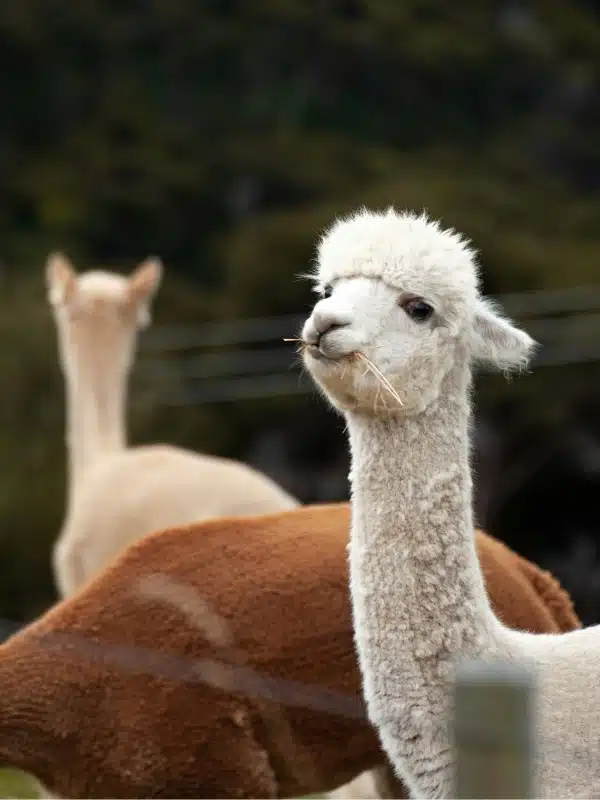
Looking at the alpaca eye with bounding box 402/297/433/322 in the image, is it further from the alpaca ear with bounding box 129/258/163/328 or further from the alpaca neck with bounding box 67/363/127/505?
the alpaca ear with bounding box 129/258/163/328

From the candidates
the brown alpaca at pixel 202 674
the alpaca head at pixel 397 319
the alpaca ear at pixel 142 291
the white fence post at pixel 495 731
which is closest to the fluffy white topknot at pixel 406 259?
the alpaca head at pixel 397 319

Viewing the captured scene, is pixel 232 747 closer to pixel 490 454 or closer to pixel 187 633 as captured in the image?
pixel 187 633

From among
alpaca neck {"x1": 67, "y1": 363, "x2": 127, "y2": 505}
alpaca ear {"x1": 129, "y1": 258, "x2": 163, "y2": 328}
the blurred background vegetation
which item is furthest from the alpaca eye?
the blurred background vegetation

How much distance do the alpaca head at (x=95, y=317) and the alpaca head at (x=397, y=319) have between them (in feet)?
18.0

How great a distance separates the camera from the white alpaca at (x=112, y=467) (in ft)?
28.6

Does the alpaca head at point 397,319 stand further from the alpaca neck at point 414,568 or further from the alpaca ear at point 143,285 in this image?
the alpaca ear at point 143,285

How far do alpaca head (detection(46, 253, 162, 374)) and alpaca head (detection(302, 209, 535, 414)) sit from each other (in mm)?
5474

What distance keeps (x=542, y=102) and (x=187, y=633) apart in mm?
20205

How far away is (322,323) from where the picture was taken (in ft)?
13.0

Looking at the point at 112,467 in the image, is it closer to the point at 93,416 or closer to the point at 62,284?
the point at 93,416

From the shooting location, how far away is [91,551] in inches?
352

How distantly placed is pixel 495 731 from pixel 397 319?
1576 mm

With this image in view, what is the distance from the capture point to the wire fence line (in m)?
16.3

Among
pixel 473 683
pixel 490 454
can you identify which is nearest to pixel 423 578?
pixel 473 683
